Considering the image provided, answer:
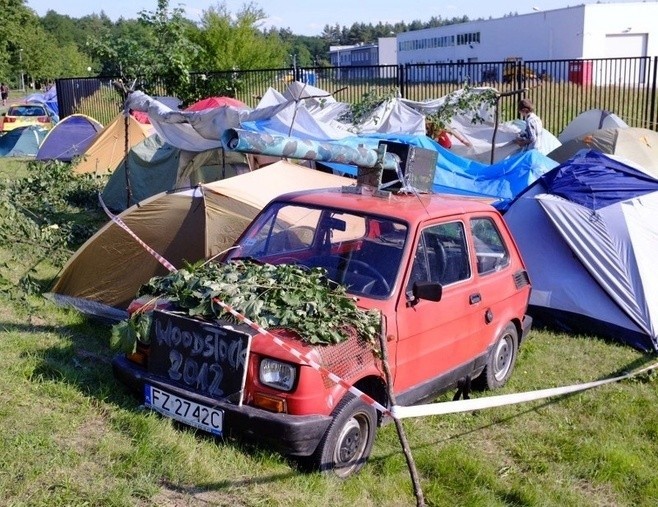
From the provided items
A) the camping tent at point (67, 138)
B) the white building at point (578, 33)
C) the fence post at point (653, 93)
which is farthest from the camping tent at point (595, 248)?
the white building at point (578, 33)

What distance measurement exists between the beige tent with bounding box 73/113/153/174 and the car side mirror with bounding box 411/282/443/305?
496 inches

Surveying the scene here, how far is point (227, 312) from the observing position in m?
4.63

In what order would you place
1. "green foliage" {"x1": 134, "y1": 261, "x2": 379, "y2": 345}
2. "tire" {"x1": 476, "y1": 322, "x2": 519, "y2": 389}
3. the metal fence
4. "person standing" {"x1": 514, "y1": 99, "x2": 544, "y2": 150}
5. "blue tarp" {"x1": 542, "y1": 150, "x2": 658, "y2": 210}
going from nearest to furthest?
"green foliage" {"x1": 134, "y1": 261, "x2": 379, "y2": 345} → "tire" {"x1": 476, "y1": 322, "x2": 519, "y2": 389} → "blue tarp" {"x1": 542, "y1": 150, "x2": 658, "y2": 210} → "person standing" {"x1": 514, "y1": 99, "x2": 544, "y2": 150} → the metal fence

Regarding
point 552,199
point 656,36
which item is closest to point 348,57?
point 656,36

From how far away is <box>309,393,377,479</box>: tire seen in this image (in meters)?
4.43

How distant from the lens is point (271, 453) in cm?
458

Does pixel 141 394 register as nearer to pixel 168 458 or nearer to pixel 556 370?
pixel 168 458

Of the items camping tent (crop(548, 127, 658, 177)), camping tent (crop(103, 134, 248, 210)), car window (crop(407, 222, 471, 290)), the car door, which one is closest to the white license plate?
the car door

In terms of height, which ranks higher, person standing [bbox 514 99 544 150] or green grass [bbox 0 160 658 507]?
person standing [bbox 514 99 544 150]

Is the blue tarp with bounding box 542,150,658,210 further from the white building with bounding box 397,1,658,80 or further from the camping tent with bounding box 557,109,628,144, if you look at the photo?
the white building with bounding box 397,1,658,80

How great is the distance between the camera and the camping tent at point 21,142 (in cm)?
2223

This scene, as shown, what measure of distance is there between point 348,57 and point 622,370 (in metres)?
95.3

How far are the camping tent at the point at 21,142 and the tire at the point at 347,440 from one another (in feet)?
64.6

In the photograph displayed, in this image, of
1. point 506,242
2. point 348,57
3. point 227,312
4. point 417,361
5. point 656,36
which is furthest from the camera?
point 348,57
